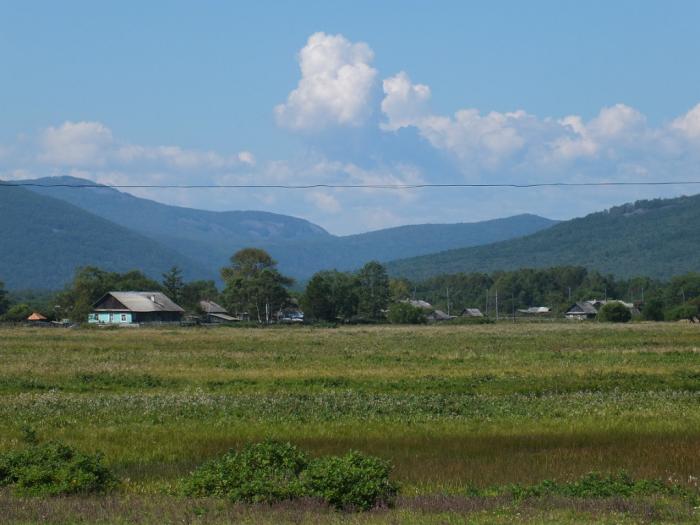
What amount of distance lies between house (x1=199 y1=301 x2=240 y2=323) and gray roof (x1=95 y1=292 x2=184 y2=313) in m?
26.5

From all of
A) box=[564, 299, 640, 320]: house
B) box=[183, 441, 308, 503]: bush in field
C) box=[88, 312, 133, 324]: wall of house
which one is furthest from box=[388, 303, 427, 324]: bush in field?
box=[183, 441, 308, 503]: bush in field

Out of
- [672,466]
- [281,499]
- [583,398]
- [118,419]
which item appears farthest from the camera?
[583,398]

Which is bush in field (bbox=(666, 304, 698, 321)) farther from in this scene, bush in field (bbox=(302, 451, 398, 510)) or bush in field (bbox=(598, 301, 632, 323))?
bush in field (bbox=(302, 451, 398, 510))

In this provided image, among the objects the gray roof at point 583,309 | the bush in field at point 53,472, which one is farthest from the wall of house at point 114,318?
the bush in field at point 53,472

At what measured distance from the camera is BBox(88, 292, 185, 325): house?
133 m

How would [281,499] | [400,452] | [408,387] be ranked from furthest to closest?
[408,387]
[400,452]
[281,499]

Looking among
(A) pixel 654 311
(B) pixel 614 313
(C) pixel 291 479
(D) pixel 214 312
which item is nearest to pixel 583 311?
(A) pixel 654 311

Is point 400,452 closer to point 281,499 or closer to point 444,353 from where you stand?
point 281,499

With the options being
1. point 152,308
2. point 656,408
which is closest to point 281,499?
point 656,408

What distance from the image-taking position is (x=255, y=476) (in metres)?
15.7

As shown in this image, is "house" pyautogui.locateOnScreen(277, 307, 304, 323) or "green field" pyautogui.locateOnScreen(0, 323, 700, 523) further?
"house" pyautogui.locateOnScreen(277, 307, 304, 323)

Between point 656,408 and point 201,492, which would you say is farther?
point 656,408

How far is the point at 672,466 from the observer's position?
19.4 metres

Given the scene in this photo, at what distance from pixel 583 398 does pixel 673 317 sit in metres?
115
